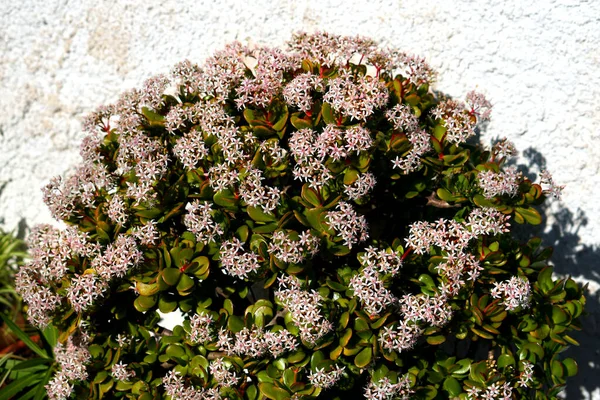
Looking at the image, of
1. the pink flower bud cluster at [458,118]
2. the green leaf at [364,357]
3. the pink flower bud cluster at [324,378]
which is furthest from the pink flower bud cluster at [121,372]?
the pink flower bud cluster at [458,118]

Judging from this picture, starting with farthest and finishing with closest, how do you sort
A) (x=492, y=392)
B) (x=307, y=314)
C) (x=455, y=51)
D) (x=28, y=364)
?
1. (x=28, y=364)
2. (x=455, y=51)
3. (x=492, y=392)
4. (x=307, y=314)

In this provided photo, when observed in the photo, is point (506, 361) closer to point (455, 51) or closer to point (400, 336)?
point (400, 336)

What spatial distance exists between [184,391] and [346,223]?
66 cm

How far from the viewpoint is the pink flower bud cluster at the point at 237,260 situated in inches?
62.4

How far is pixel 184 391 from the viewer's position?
163 cm

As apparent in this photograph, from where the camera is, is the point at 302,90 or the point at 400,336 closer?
the point at 400,336

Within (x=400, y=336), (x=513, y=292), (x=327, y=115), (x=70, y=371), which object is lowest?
(x=70, y=371)

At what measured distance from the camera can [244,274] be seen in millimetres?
1599

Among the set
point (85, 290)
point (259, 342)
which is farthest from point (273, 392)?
point (85, 290)

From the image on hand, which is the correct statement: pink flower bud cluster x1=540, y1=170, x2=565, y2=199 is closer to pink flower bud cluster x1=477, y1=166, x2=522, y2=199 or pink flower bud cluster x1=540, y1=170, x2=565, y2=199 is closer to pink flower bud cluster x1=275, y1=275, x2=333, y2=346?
pink flower bud cluster x1=477, y1=166, x2=522, y2=199

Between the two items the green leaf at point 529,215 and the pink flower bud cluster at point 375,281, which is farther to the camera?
the green leaf at point 529,215

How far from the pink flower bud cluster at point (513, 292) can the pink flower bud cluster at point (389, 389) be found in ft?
1.15

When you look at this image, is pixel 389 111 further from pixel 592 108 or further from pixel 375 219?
pixel 592 108

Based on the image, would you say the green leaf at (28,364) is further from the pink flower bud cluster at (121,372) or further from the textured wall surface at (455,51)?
the textured wall surface at (455,51)
